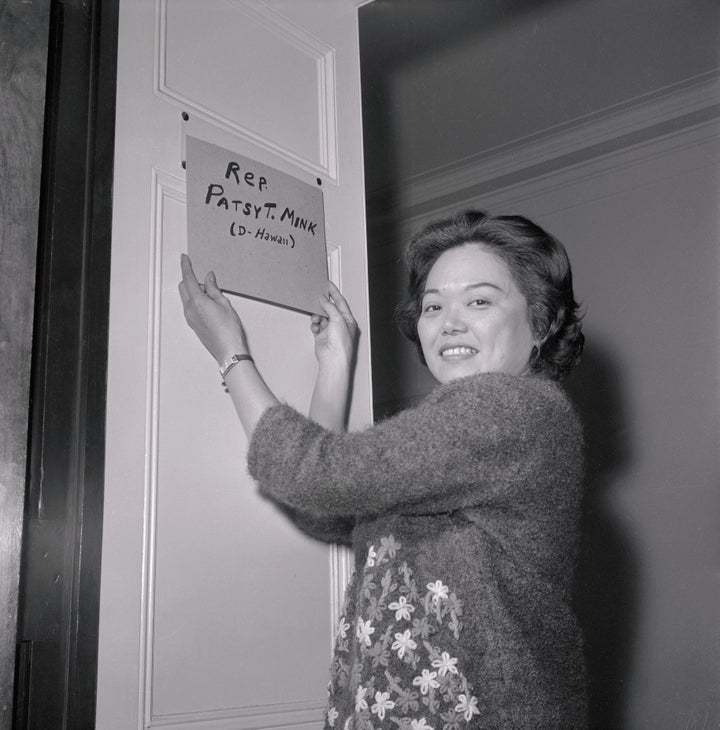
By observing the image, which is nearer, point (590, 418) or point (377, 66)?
point (590, 418)

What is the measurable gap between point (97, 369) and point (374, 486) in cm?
44

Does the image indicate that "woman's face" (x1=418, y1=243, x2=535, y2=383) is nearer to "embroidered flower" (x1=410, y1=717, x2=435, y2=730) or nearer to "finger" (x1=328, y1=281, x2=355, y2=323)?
"finger" (x1=328, y1=281, x2=355, y2=323)

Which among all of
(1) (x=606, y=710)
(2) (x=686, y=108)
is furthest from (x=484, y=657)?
(2) (x=686, y=108)

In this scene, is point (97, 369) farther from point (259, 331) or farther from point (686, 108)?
point (686, 108)

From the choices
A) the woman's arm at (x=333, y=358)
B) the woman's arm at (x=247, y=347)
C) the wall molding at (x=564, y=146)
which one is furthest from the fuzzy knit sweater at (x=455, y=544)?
the wall molding at (x=564, y=146)

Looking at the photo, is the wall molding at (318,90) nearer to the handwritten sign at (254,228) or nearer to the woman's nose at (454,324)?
the handwritten sign at (254,228)

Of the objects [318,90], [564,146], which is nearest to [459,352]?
[318,90]

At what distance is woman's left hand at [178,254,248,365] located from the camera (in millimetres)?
1375

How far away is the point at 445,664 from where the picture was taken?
1.09 meters

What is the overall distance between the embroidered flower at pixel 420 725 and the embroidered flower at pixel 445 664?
58 millimetres

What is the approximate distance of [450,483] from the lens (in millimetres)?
1108

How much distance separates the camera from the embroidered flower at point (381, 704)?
1.09 metres

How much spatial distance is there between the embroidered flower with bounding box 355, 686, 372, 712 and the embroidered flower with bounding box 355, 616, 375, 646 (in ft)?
0.18

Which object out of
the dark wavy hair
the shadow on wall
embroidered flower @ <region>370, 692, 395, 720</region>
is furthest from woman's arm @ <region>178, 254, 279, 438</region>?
the shadow on wall
